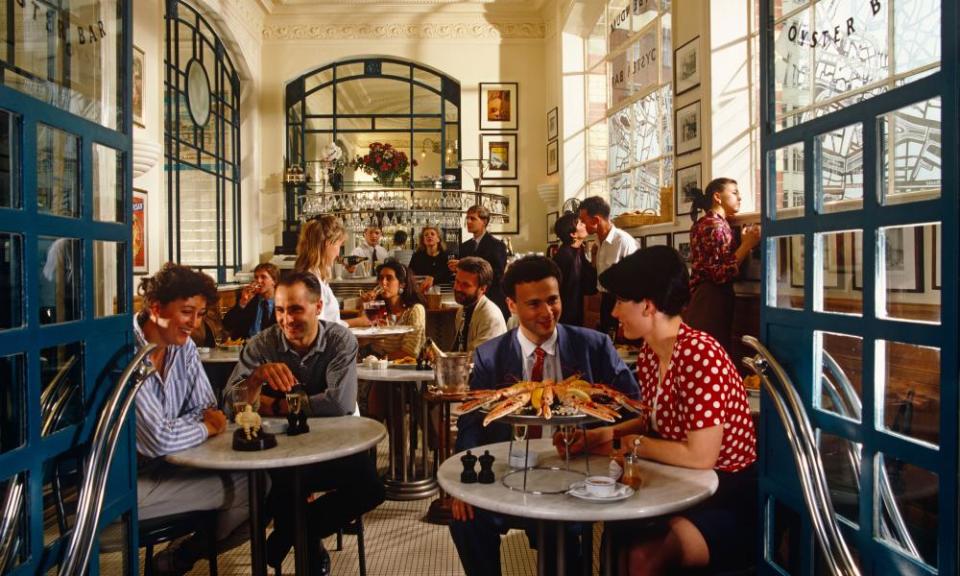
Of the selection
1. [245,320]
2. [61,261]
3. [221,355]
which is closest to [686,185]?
[245,320]

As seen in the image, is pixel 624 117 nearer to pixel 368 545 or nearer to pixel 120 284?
pixel 368 545

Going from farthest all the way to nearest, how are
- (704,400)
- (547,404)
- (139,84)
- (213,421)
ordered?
(139,84), (213,421), (704,400), (547,404)

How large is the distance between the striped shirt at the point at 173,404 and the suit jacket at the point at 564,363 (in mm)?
1013

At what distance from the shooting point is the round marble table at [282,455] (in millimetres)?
2408

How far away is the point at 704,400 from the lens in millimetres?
2240

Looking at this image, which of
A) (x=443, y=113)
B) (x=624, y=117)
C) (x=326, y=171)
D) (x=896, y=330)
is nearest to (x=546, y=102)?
(x=443, y=113)

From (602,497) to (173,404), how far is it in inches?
67.8

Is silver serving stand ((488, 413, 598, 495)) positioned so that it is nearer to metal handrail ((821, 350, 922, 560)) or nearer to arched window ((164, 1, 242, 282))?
metal handrail ((821, 350, 922, 560))

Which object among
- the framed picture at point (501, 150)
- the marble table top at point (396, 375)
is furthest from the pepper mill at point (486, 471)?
the framed picture at point (501, 150)

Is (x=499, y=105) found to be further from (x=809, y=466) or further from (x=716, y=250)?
(x=809, y=466)

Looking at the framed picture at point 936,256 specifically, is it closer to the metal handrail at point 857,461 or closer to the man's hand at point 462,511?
the metal handrail at point 857,461

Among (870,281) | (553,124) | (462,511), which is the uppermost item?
(553,124)

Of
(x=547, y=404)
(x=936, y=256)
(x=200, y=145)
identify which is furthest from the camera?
(x=200, y=145)

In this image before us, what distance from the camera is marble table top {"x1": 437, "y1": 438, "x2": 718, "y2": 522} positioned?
186cm
